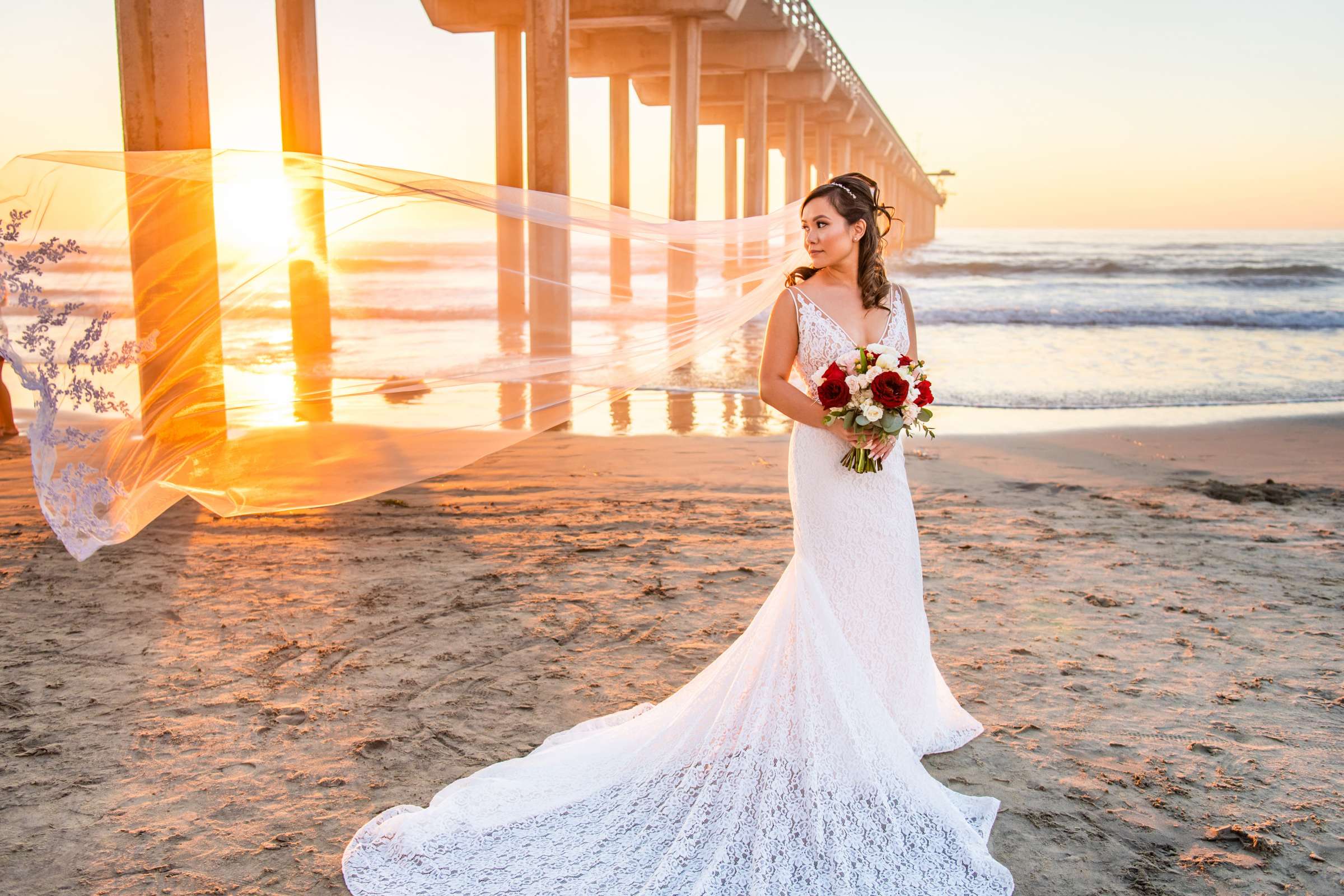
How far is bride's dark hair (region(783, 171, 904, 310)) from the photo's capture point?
3.46 meters

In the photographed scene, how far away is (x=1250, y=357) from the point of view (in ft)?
59.4

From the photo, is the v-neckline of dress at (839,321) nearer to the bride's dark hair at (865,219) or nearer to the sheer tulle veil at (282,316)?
the bride's dark hair at (865,219)

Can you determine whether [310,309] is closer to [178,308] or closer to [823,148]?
[178,308]

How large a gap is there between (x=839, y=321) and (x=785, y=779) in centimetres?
152

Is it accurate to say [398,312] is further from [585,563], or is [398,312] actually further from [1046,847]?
[1046,847]

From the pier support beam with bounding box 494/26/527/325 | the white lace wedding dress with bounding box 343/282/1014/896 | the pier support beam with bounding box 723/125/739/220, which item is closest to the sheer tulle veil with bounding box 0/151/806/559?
the white lace wedding dress with bounding box 343/282/1014/896

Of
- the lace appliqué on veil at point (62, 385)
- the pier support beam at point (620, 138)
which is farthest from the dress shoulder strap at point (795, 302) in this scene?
the pier support beam at point (620, 138)

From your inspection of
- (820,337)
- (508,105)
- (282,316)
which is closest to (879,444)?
(820,337)

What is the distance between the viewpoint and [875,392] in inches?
127

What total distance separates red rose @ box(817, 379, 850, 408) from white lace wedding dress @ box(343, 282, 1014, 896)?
17cm

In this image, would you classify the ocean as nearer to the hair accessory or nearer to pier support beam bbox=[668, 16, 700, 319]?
the hair accessory

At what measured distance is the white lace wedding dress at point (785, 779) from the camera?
3018 mm

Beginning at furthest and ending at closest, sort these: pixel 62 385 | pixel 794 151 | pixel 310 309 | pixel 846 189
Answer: pixel 794 151 → pixel 310 309 → pixel 62 385 → pixel 846 189

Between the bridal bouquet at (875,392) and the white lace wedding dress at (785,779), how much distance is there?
0.56 feet
